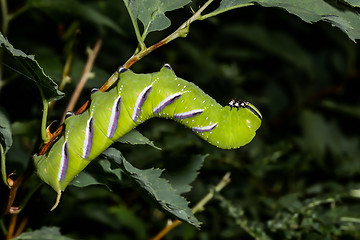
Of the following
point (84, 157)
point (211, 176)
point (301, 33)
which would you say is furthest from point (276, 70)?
point (84, 157)

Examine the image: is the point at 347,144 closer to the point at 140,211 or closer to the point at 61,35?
the point at 140,211

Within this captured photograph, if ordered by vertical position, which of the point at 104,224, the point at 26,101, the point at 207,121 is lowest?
the point at 104,224

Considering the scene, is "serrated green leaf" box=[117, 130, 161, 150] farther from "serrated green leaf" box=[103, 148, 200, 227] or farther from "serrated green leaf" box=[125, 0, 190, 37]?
"serrated green leaf" box=[125, 0, 190, 37]

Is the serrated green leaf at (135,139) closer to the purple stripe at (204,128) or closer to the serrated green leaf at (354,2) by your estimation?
the purple stripe at (204,128)

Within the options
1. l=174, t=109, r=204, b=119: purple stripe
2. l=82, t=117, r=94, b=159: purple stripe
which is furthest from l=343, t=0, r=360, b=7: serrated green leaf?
l=82, t=117, r=94, b=159: purple stripe

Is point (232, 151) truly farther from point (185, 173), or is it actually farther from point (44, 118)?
point (44, 118)

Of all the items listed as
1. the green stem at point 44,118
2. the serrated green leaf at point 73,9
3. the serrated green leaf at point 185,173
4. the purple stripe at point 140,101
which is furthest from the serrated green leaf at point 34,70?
the serrated green leaf at point 73,9

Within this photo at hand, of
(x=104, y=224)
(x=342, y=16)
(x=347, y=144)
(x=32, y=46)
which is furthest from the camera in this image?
(x=347, y=144)
